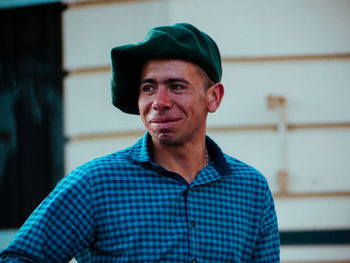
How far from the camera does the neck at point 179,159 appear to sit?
66.6 inches

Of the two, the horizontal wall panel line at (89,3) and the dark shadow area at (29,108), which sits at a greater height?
the horizontal wall panel line at (89,3)

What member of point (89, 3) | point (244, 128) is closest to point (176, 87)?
point (244, 128)

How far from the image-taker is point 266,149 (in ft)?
9.96

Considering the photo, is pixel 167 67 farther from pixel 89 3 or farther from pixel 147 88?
pixel 89 3

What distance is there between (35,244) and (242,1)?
2345 millimetres

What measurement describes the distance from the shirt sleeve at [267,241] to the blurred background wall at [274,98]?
1.27 m

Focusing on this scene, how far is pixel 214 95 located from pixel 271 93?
132 centimetres

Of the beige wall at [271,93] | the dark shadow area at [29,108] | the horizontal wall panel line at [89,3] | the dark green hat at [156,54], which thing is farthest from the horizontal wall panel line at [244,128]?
the dark green hat at [156,54]

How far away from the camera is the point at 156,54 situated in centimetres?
159

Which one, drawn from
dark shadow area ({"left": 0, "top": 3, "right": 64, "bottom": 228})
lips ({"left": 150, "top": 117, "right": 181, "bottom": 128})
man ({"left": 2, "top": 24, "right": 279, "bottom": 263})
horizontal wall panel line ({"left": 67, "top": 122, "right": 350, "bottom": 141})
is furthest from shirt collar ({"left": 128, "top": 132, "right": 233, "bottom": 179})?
dark shadow area ({"left": 0, "top": 3, "right": 64, "bottom": 228})

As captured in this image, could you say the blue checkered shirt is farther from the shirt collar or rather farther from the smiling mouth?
the smiling mouth

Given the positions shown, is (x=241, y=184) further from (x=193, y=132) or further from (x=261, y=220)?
(x=193, y=132)

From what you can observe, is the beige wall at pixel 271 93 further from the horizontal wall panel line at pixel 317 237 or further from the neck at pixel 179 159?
the neck at pixel 179 159

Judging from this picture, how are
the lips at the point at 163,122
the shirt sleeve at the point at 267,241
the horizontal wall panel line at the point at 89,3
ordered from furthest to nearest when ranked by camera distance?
the horizontal wall panel line at the point at 89,3
the shirt sleeve at the point at 267,241
the lips at the point at 163,122
